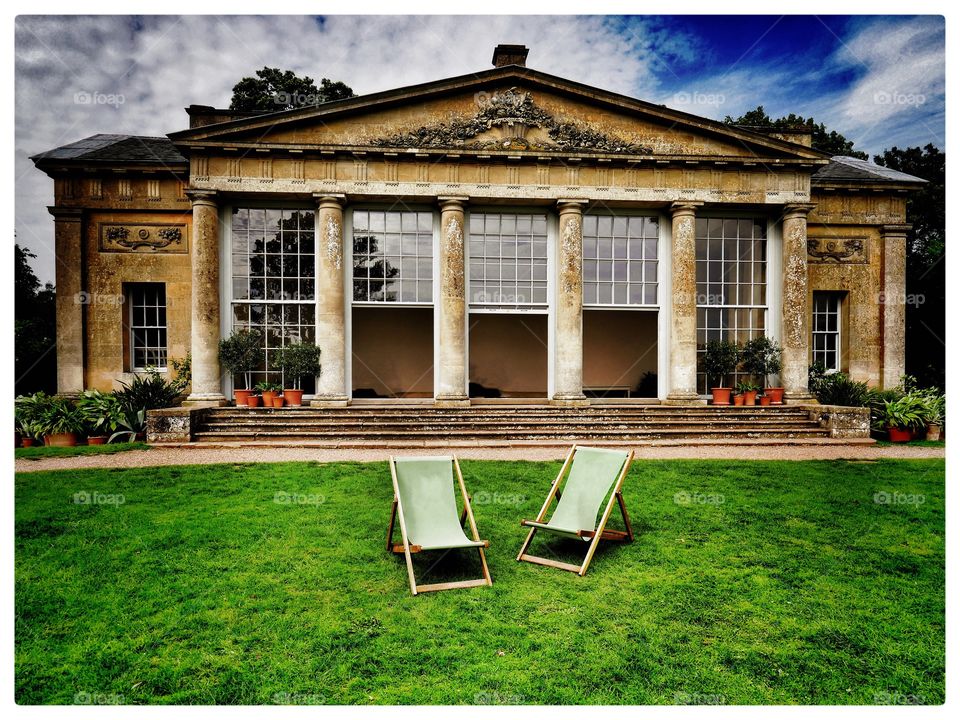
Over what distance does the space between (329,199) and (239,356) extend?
4559 millimetres

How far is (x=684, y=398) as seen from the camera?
14.6 m

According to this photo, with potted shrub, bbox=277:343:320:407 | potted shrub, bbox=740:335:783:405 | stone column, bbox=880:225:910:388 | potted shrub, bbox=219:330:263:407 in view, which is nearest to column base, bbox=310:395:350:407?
potted shrub, bbox=277:343:320:407

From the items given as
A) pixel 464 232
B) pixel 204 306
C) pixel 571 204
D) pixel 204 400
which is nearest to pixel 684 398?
pixel 571 204

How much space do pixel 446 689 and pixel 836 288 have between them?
57.7 feet

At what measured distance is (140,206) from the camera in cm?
1527

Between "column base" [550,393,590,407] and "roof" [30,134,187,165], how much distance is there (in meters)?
12.1

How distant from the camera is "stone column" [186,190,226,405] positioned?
13664mm

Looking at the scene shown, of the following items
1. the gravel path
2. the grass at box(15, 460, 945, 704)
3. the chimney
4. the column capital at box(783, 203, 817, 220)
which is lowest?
the grass at box(15, 460, 945, 704)

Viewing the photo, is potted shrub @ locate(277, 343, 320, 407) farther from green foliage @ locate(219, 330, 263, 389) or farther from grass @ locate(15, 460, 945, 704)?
grass @ locate(15, 460, 945, 704)

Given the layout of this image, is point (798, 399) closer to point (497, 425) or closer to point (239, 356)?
point (497, 425)

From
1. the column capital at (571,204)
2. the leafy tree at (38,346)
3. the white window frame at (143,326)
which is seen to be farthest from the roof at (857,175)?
the leafy tree at (38,346)

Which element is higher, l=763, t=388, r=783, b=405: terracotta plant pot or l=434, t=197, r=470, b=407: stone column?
l=434, t=197, r=470, b=407: stone column
